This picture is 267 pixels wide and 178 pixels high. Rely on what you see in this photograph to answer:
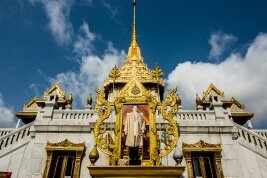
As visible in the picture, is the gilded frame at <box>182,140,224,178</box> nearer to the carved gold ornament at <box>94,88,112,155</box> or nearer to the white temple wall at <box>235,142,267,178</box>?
the white temple wall at <box>235,142,267,178</box>

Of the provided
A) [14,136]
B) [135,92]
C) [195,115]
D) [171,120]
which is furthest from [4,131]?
[195,115]

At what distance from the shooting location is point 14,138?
1544 centimetres

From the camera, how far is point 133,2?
116 ft

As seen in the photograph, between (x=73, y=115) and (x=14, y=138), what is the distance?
3473mm

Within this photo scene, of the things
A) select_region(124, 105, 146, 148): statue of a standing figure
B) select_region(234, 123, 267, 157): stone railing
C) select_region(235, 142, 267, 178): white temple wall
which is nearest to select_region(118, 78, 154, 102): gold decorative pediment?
select_region(124, 105, 146, 148): statue of a standing figure

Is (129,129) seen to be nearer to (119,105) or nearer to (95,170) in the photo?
(119,105)

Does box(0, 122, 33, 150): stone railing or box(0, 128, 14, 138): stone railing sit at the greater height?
box(0, 128, 14, 138): stone railing

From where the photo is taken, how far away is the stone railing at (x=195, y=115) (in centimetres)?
1574

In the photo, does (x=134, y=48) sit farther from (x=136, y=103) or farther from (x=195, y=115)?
(x=136, y=103)

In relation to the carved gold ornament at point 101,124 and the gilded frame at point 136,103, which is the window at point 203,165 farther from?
the carved gold ornament at point 101,124

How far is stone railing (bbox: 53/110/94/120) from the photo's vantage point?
15.9 meters

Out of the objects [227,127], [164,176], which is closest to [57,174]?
[164,176]

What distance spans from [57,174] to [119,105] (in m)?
4.74

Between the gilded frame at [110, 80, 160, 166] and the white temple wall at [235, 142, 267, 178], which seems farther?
the white temple wall at [235, 142, 267, 178]
